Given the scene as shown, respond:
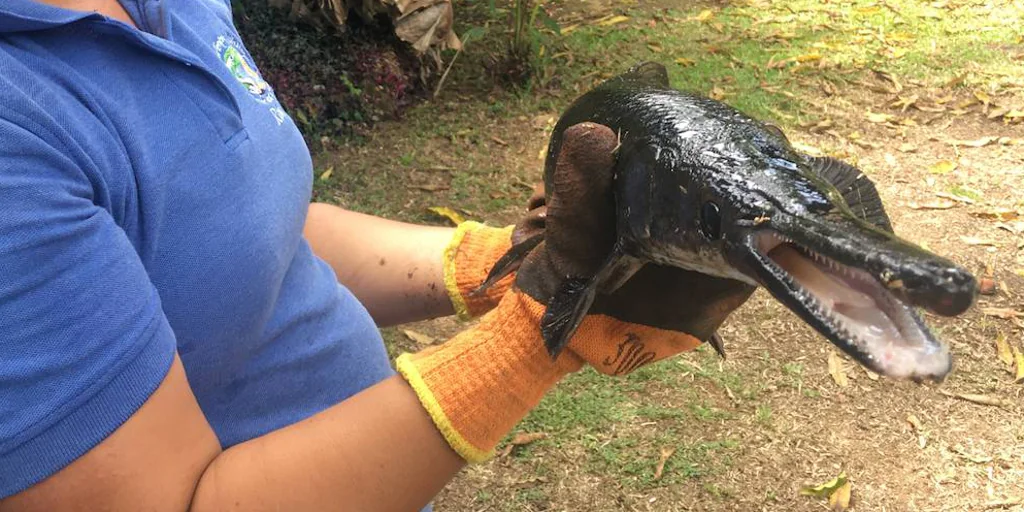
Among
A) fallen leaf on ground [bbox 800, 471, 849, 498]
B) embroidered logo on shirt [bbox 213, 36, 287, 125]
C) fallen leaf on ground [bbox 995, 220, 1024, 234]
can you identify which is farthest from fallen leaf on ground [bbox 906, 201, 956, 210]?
embroidered logo on shirt [bbox 213, 36, 287, 125]

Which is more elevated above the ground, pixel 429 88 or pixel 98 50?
pixel 98 50

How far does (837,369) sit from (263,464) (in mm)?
2709

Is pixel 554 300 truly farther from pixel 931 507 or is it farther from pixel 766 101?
pixel 766 101

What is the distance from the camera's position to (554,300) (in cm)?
153

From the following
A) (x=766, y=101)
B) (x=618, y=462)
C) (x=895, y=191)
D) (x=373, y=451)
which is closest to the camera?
(x=373, y=451)

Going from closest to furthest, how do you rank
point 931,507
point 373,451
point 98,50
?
point 98,50 → point 373,451 → point 931,507

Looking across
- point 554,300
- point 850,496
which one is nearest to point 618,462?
point 850,496

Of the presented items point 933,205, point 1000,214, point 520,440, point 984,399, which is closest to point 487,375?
point 520,440

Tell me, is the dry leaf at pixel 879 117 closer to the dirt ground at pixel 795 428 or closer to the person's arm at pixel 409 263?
the dirt ground at pixel 795 428

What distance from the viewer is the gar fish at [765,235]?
108 centimetres

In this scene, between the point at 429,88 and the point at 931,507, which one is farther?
the point at 429,88

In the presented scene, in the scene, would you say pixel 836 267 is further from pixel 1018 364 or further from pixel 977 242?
pixel 977 242

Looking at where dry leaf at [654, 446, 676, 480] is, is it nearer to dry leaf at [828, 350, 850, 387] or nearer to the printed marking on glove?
dry leaf at [828, 350, 850, 387]

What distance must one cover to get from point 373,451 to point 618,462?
6.11 feet
